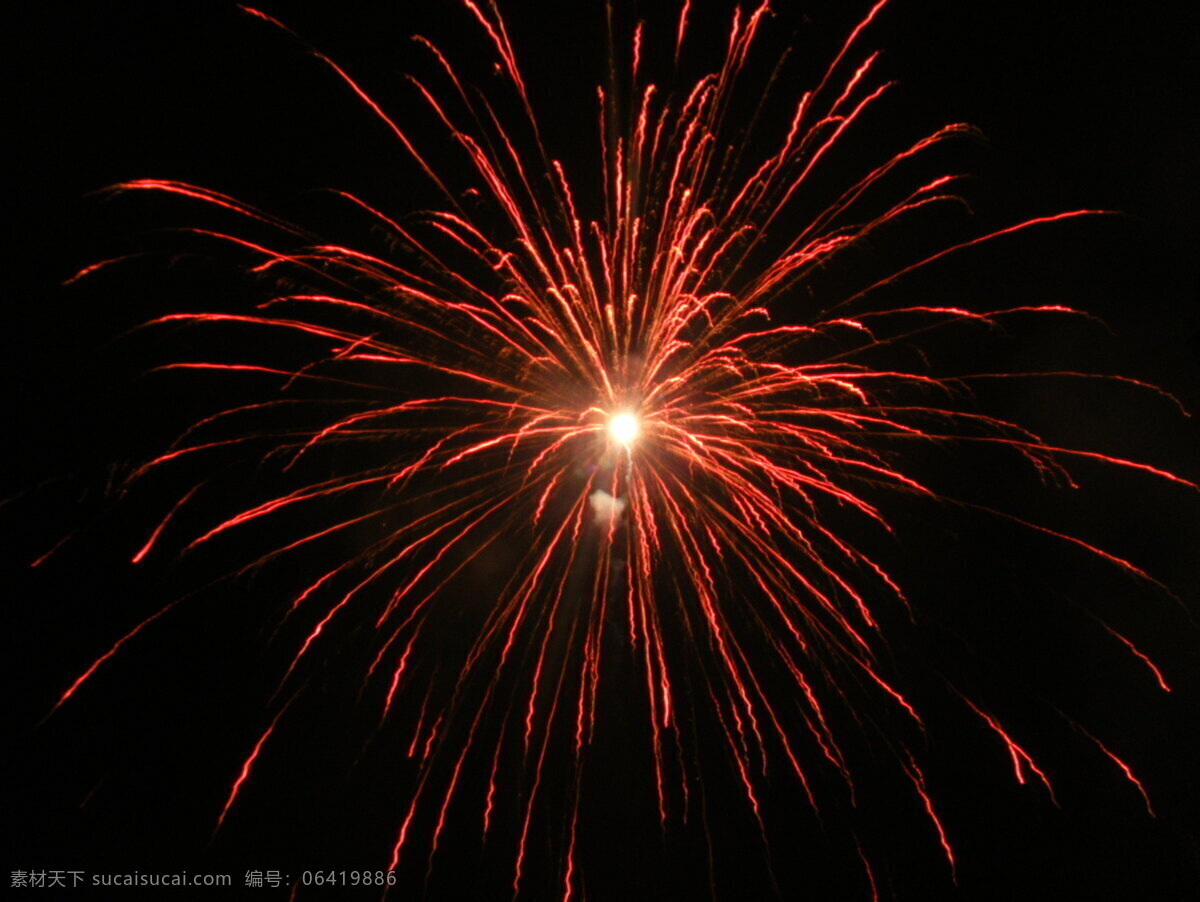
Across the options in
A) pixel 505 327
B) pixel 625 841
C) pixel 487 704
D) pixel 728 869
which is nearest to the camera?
pixel 505 327

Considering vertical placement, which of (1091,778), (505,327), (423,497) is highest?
(505,327)

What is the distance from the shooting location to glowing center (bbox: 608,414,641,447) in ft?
19.0

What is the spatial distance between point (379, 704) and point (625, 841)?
3.37 metres

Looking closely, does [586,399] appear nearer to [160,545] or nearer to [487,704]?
[487,704]

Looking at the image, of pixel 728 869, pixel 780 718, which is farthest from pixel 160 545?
pixel 728 869

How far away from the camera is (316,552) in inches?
282

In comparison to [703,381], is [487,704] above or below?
below

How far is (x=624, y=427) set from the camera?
580 cm

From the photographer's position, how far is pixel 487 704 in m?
6.25

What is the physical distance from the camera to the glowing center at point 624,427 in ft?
19.0

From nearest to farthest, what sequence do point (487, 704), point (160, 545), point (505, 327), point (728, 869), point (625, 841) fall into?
point (505, 327), point (487, 704), point (160, 545), point (625, 841), point (728, 869)

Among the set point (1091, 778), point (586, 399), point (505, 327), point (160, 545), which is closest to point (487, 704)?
point (586, 399)

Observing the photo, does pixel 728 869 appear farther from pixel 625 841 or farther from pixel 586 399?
pixel 586 399

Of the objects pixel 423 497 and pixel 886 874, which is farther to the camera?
pixel 886 874
